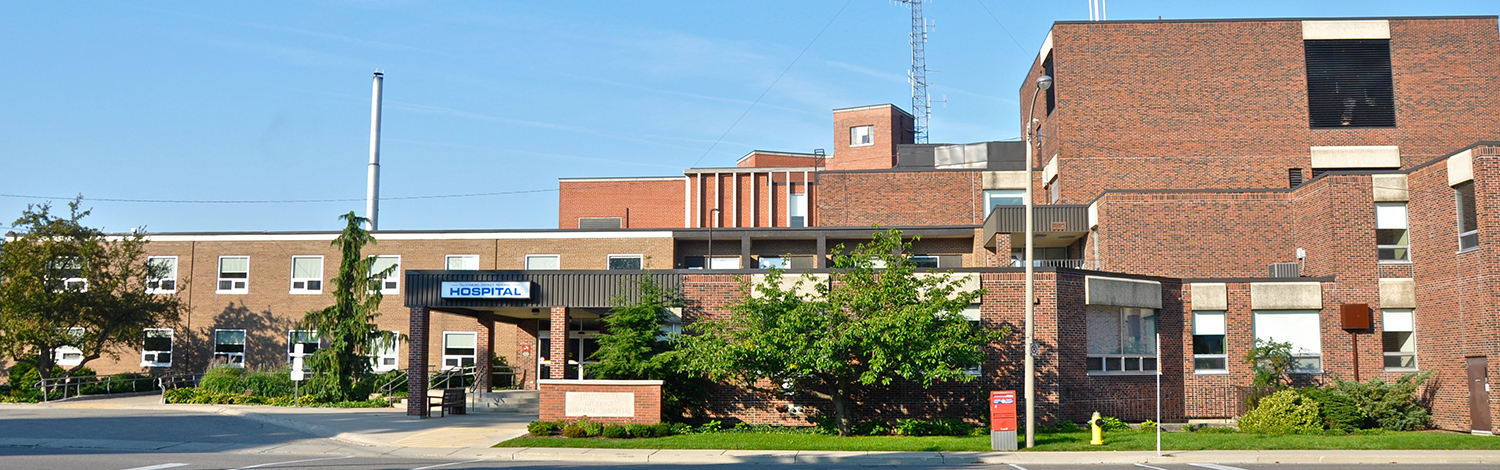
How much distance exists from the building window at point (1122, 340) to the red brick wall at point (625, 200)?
34.5 m

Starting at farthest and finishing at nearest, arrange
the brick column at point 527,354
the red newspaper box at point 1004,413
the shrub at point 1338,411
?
the brick column at point 527,354 < the shrub at point 1338,411 < the red newspaper box at point 1004,413

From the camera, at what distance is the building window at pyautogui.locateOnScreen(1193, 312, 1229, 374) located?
98.4ft

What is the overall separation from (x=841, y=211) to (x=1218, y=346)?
19.0 metres

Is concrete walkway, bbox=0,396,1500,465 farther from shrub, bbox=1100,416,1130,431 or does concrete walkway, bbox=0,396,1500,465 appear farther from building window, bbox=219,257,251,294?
building window, bbox=219,257,251,294

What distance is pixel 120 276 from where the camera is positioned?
4181cm

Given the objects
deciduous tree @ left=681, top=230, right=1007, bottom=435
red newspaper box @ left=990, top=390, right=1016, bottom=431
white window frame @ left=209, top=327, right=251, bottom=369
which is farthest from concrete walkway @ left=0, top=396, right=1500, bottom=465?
white window frame @ left=209, top=327, right=251, bottom=369

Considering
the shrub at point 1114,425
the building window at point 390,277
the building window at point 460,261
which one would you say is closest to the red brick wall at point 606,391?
the shrub at point 1114,425

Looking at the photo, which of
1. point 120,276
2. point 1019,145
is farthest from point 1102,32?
point 120,276

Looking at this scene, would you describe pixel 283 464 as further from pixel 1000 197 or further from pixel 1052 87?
pixel 1000 197

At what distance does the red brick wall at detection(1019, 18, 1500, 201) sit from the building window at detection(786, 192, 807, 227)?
21.0m

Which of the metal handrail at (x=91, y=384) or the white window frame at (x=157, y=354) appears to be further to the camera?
the white window frame at (x=157, y=354)

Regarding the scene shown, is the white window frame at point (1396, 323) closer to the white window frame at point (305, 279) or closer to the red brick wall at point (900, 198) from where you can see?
the red brick wall at point (900, 198)

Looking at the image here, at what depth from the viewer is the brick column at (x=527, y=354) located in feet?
135

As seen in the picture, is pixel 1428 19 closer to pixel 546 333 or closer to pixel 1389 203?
pixel 1389 203
